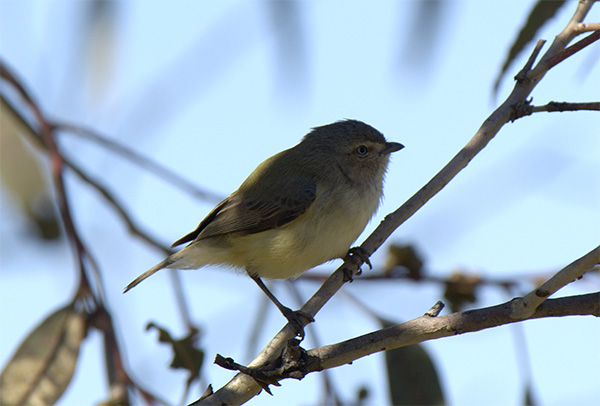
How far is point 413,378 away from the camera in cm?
349

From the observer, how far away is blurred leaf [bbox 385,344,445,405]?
346 cm

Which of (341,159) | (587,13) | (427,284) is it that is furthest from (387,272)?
(587,13)

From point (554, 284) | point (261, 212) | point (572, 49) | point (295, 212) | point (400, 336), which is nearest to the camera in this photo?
point (554, 284)

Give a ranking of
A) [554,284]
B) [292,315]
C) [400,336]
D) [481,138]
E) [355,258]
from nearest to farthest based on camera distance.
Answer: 1. [554,284]
2. [400,336]
3. [481,138]
4. [292,315]
5. [355,258]

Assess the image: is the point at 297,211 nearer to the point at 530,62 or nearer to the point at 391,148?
the point at 391,148

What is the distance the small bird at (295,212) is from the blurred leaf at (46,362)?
0.33m

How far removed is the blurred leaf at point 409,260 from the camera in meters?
3.32

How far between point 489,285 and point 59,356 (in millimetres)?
1796

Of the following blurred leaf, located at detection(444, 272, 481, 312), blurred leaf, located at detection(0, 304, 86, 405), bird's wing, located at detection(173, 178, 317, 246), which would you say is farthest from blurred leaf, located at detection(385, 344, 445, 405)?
blurred leaf, located at detection(0, 304, 86, 405)

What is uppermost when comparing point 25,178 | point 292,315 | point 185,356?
point 25,178

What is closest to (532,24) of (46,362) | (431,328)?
(431,328)

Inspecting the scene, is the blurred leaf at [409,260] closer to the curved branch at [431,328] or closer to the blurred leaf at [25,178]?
the curved branch at [431,328]

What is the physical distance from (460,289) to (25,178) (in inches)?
86.9

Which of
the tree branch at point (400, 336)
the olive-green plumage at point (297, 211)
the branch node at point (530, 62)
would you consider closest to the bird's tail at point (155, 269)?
the olive-green plumage at point (297, 211)
